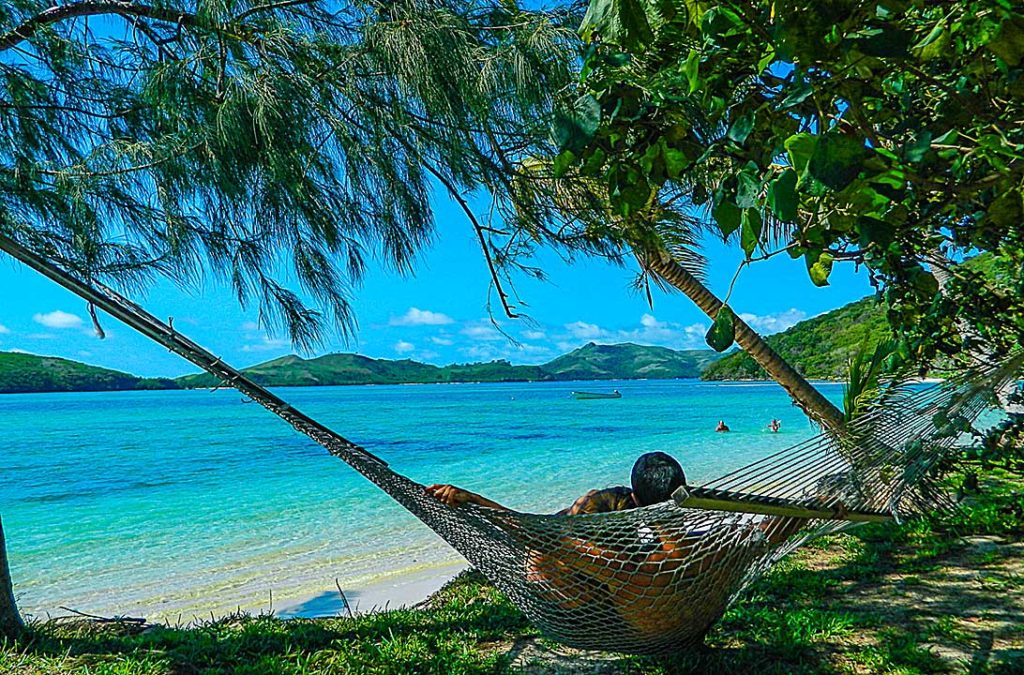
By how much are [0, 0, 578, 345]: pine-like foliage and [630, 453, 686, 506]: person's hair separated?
78 cm

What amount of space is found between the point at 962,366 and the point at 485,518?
1343 mm

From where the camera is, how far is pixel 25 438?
1752cm

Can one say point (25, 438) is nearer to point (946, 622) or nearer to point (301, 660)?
point (301, 660)

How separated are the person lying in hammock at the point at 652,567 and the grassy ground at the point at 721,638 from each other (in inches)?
15.3

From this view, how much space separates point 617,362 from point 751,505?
5922 cm

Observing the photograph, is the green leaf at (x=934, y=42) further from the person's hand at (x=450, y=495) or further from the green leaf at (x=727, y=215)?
the person's hand at (x=450, y=495)

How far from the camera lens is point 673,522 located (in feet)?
4.50

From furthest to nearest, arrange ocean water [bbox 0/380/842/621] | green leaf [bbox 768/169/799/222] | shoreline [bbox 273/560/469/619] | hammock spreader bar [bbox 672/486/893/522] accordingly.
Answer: ocean water [bbox 0/380/842/621], shoreline [bbox 273/560/469/619], hammock spreader bar [bbox 672/486/893/522], green leaf [bbox 768/169/799/222]

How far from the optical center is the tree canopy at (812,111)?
0.53 m

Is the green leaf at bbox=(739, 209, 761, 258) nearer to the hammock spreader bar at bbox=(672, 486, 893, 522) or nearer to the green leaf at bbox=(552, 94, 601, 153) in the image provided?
the green leaf at bbox=(552, 94, 601, 153)

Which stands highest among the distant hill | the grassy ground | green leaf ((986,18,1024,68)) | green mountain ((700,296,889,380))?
the distant hill

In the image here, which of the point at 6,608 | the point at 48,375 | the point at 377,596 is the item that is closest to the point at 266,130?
the point at 6,608

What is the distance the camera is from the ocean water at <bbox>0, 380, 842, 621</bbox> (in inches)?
173

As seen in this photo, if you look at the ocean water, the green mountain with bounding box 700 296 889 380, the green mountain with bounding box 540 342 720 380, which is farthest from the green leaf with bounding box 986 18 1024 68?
the green mountain with bounding box 540 342 720 380
